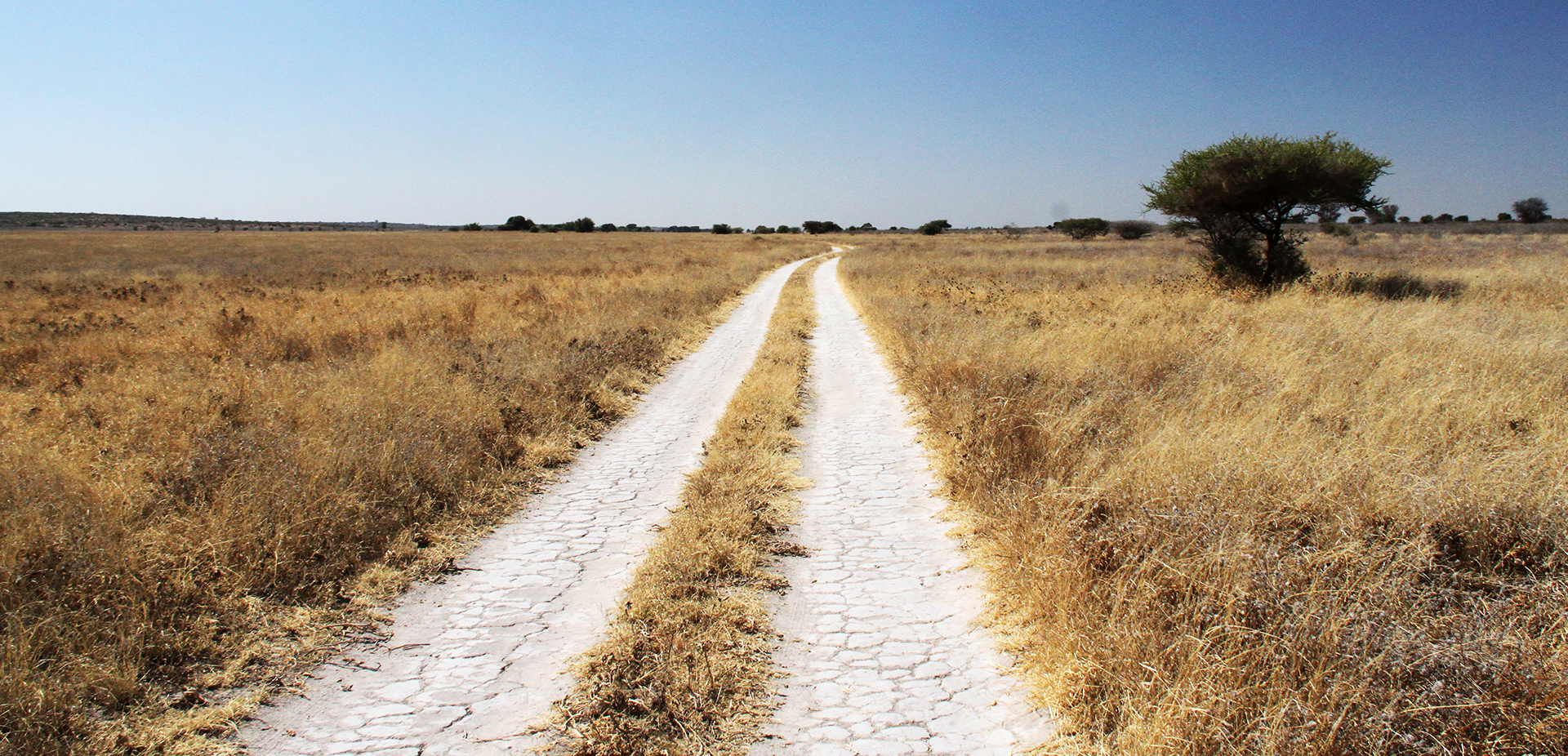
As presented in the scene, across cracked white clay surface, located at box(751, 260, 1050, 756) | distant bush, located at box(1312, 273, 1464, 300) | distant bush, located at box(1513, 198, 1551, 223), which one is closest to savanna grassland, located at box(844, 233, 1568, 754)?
cracked white clay surface, located at box(751, 260, 1050, 756)

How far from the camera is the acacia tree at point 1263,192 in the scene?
1836cm

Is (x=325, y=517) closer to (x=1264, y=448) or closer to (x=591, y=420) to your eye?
(x=591, y=420)

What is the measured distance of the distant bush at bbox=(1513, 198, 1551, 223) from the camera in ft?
250

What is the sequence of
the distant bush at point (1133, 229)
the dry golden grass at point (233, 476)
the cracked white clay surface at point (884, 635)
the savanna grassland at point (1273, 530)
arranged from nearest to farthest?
the savanna grassland at point (1273, 530) → the cracked white clay surface at point (884, 635) → the dry golden grass at point (233, 476) → the distant bush at point (1133, 229)

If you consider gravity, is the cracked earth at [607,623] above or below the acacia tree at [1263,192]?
below

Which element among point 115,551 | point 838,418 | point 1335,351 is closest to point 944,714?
point 115,551

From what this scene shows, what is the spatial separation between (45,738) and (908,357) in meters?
9.15

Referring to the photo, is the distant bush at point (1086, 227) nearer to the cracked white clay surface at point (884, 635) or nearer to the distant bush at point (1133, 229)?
the distant bush at point (1133, 229)

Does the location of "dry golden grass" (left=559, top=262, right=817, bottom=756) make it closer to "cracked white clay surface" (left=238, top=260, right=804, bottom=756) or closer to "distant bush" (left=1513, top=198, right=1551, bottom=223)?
"cracked white clay surface" (left=238, top=260, right=804, bottom=756)

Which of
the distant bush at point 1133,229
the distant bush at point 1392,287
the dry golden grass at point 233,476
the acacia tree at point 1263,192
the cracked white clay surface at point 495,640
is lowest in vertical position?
the cracked white clay surface at point 495,640

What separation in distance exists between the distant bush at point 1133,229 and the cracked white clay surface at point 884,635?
71.1 metres

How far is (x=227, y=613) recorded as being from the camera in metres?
3.89

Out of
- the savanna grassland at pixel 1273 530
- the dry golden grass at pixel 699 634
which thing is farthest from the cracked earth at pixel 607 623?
the savanna grassland at pixel 1273 530

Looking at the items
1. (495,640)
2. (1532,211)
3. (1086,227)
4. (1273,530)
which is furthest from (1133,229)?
(495,640)
